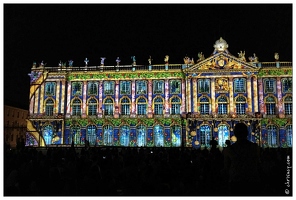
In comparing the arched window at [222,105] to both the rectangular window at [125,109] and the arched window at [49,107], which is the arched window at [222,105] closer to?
the rectangular window at [125,109]

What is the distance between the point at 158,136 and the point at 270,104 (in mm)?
16897

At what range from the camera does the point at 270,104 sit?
4891 centimetres

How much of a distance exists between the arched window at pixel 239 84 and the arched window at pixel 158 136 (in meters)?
12.4

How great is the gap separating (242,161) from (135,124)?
43.5 meters

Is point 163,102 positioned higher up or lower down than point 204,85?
lower down

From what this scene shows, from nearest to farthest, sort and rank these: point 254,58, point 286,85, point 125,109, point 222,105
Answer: point 286,85
point 222,105
point 254,58
point 125,109

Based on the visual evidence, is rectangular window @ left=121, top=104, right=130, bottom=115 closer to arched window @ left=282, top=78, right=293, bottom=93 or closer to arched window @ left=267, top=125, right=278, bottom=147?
arched window @ left=267, top=125, right=278, bottom=147

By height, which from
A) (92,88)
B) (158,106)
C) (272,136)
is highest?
(92,88)

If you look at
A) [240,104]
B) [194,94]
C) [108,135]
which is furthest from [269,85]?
[108,135]

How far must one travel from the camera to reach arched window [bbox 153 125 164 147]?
161 ft

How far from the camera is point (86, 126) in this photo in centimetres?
5112

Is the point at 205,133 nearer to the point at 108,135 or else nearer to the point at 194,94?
the point at 194,94

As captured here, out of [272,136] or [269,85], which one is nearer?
[272,136]

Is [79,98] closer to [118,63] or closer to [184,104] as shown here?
[118,63]
